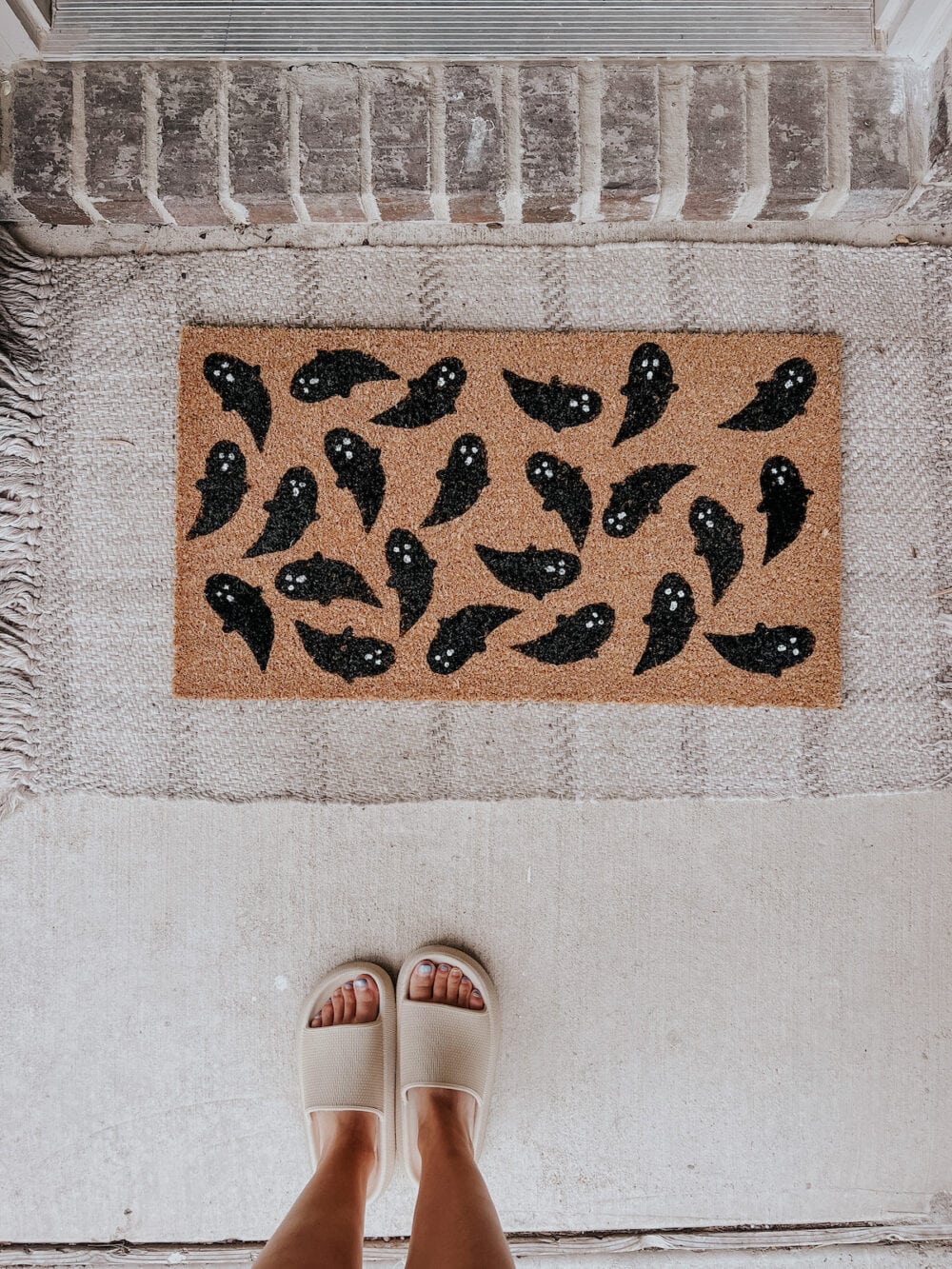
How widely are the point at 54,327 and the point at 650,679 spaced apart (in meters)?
0.99

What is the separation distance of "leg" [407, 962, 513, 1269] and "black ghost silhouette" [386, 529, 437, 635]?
0.52 m

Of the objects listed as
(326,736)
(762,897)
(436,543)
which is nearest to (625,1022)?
(762,897)

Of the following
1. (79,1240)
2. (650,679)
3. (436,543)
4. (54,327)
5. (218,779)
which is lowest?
(79,1240)

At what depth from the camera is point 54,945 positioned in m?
1.14

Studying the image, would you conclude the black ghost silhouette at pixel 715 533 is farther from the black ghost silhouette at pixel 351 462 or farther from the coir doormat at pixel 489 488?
the black ghost silhouette at pixel 351 462

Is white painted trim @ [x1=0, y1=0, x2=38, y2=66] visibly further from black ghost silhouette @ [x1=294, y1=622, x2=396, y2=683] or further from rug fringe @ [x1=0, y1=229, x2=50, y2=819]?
black ghost silhouette @ [x1=294, y1=622, x2=396, y2=683]

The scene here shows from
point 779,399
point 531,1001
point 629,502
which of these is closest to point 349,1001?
point 531,1001

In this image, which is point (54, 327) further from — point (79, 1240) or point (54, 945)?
point (79, 1240)

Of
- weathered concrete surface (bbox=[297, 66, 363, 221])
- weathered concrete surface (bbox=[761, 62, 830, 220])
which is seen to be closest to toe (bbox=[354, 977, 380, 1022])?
weathered concrete surface (bbox=[297, 66, 363, 221])

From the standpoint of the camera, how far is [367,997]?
3.74ft

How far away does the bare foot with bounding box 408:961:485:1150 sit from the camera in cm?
109

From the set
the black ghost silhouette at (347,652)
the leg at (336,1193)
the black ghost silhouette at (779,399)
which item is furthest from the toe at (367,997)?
the black ghost silhouette at (779,399)

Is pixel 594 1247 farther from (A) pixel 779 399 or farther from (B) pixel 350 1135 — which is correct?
(A) pixel 779 399

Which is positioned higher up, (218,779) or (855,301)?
(855,301)
